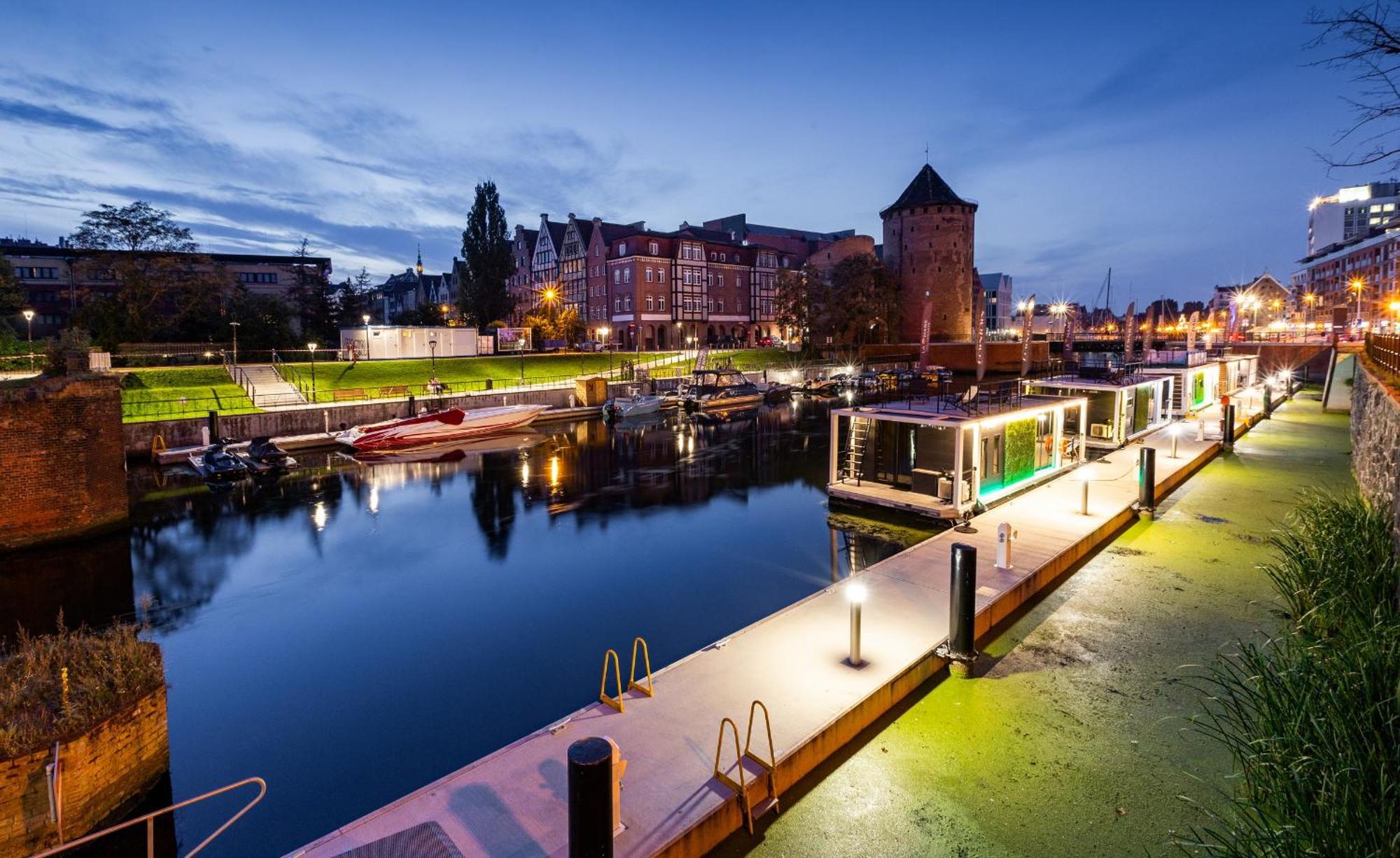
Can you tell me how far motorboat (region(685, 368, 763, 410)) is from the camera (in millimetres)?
47734

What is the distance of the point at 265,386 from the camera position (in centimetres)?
4238

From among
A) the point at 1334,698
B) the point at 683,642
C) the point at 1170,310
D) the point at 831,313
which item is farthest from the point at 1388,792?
the point at 1170,310

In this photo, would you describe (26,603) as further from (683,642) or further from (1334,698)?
(1334,698)

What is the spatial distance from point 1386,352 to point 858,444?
17348 mm

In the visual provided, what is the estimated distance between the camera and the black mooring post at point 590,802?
534 cm

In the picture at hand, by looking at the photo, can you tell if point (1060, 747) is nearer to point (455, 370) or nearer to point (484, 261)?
point (455, 370)

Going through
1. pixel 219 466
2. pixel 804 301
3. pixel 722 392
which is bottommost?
pixel 219 466

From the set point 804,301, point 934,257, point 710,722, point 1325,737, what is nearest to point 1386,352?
point 1325,737

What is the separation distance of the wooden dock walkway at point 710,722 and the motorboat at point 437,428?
25.1 meters

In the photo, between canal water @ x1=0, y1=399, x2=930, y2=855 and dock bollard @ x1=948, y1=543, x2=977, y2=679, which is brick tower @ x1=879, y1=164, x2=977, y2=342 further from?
dock bollard @ x1=948, y1=543, x2=977, y2=679

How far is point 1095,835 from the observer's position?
672 centimetres

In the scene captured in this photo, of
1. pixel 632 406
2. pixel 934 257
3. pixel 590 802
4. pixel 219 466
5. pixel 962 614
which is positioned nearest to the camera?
pixel 590 802

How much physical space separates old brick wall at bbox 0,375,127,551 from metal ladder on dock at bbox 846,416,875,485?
66.6 feet

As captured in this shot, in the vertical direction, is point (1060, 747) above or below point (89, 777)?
below
